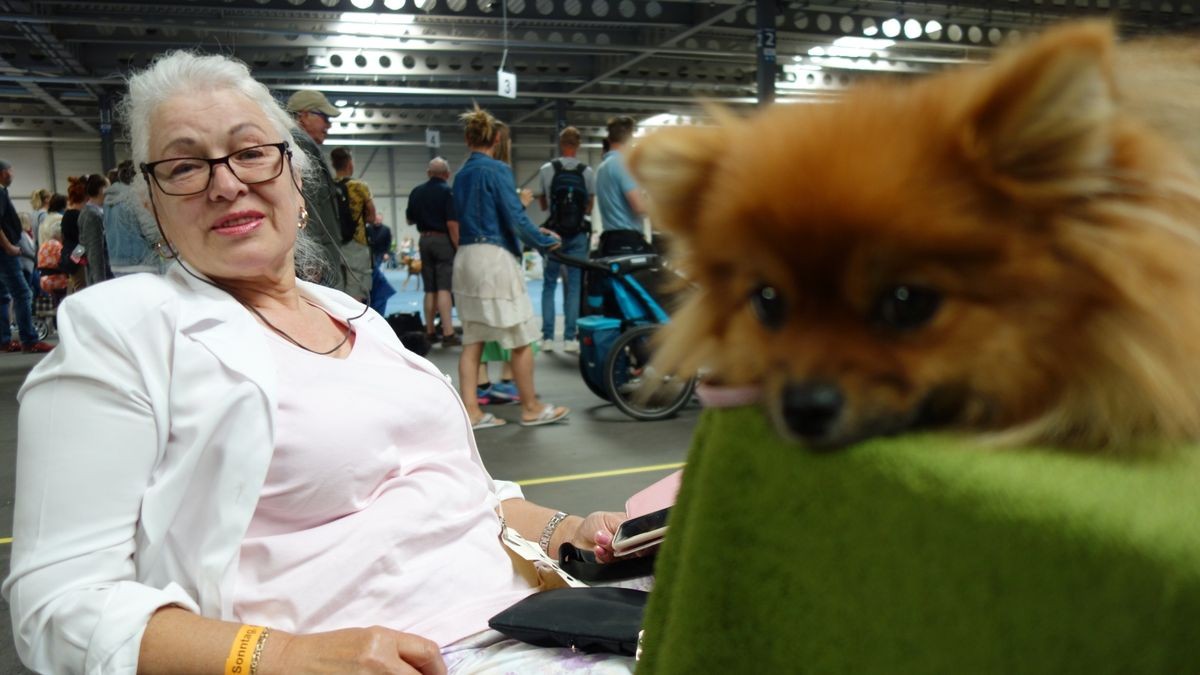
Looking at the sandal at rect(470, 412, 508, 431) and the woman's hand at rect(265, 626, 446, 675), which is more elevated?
the woman's hand at rect(265, 626, 446, 675)

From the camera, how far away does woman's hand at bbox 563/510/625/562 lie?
156 cm

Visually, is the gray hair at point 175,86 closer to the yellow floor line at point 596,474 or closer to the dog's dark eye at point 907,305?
the dog's dark eye at point 907,305

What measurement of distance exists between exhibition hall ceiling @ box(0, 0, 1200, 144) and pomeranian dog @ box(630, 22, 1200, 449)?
21.0 feet

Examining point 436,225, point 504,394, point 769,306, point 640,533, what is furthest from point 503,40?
point 769,306

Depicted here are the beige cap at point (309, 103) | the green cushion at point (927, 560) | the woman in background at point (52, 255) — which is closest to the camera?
the green cushion at point (927, 560)

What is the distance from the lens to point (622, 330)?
5.73 meters

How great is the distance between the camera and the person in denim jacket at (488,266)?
5203 mm

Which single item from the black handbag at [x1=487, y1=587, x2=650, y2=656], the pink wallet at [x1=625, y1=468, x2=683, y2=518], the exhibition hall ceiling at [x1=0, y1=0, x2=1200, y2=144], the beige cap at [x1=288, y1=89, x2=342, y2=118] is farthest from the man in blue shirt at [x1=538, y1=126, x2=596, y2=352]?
the black handbag at [x1=487, y1=587, x2=650, y2=656]

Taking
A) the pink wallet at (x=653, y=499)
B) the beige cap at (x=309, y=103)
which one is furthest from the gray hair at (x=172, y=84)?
the beige cap at (x=309, y=103)

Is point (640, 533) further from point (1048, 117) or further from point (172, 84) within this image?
point (172, 84)

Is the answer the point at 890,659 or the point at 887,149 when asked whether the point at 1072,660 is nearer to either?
the point at 890,659

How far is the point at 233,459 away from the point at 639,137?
2.66 feet

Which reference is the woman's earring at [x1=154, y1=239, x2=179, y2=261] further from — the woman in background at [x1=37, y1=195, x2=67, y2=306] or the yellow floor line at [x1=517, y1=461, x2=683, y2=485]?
the woman in background at [x1=37, y1=195, x2=67, y2=306]

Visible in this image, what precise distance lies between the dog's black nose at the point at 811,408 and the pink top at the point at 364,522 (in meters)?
0.90
